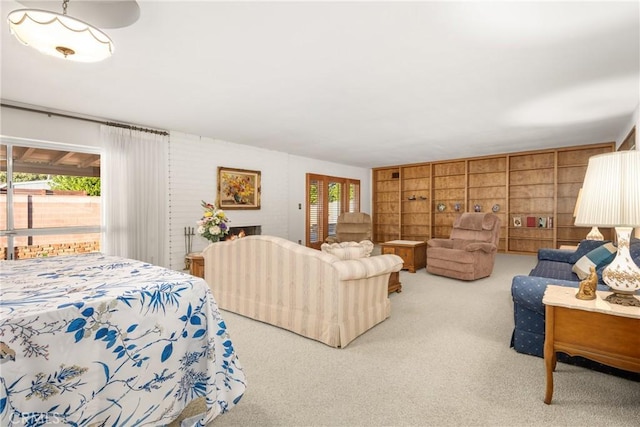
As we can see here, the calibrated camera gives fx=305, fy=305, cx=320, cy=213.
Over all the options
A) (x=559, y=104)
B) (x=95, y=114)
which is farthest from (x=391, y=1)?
(x=95, y=114)

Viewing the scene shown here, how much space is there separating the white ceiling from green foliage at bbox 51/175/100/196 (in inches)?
36.4

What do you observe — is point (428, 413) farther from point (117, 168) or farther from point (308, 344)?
point (117, 168)

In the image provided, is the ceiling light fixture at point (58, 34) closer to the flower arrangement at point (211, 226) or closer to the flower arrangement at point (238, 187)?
Answer: the flower arrangement at point (211, 226)

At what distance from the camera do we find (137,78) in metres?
2.99

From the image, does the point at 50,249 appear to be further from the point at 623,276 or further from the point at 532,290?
the point at 623,276

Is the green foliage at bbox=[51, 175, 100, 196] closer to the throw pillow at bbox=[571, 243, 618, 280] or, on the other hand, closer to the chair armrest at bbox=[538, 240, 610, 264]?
the throw pillow at bbox=[571, 243, 618, 280]

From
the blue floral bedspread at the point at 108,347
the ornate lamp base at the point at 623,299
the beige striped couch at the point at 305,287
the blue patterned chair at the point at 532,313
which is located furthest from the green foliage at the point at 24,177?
the ornate lamp base at the point at 623,299

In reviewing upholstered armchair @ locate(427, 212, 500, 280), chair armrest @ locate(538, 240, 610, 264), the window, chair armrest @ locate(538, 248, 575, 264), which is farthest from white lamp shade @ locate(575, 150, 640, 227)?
the window

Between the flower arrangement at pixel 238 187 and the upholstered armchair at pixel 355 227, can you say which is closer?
the flower arrangement at pixel 238 187

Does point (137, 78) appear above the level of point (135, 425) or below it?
above

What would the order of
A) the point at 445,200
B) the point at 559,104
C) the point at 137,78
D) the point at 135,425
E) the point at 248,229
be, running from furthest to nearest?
the point at 445,200 < the point at 248,229 < the point at 559,104 < the point at 137,78 < the point at 135,425

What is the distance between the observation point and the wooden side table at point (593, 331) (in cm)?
160

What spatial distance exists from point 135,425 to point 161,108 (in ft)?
12.2

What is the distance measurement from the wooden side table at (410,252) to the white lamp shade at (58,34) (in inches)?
186
